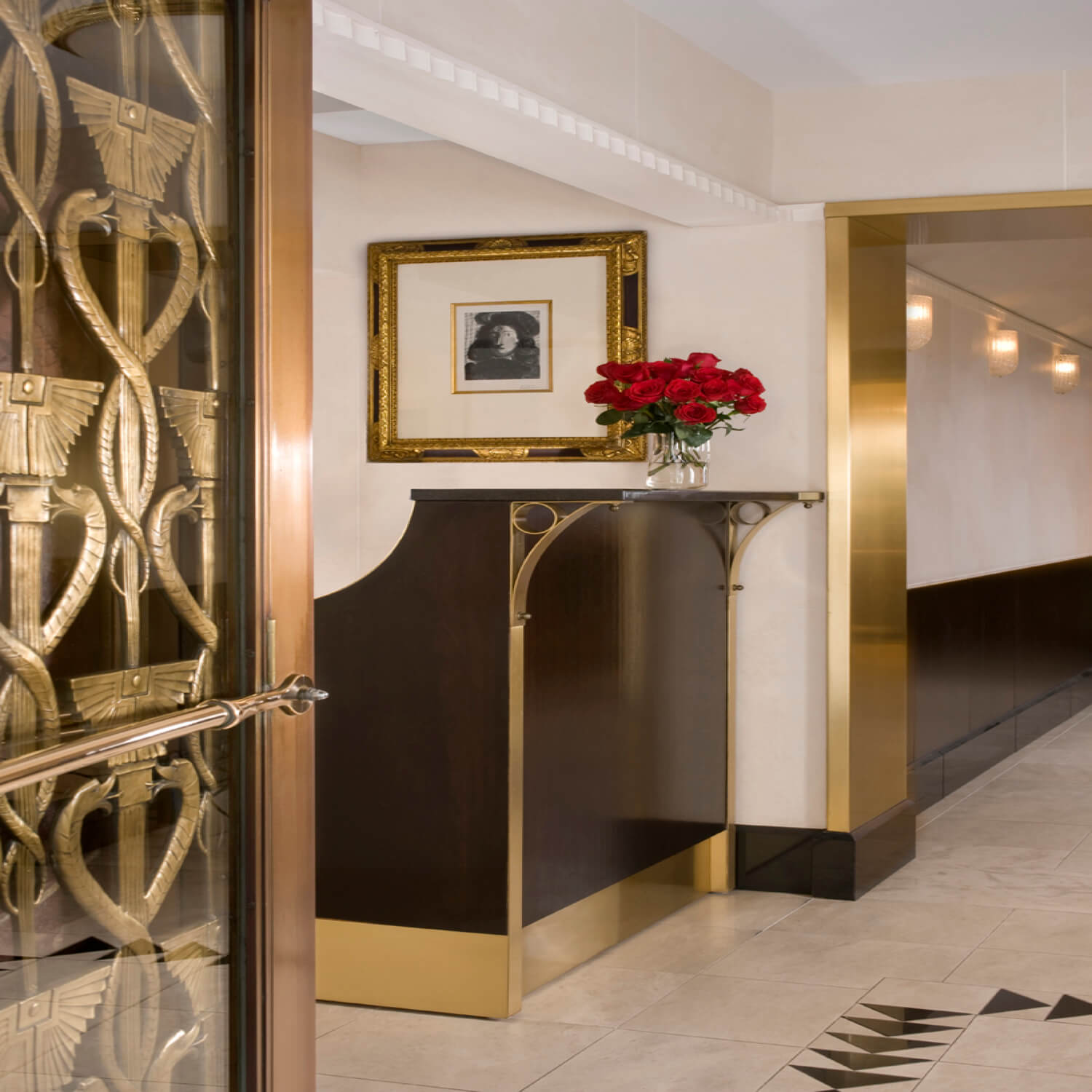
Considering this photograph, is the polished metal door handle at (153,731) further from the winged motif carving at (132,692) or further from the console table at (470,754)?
the console table at (470,754)

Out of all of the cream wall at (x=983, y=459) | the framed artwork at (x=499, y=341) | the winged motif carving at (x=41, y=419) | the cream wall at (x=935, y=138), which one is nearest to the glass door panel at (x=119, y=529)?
the winged motif carving at (x=41, y=419)

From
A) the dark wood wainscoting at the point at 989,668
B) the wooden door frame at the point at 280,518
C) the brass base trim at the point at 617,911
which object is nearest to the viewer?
the wooden door frame at the point at 280,518

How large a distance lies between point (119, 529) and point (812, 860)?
11.1 feet

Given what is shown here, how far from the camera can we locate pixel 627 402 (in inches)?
158

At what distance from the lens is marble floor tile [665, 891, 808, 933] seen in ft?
13.8

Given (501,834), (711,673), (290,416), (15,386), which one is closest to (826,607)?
(711,673)

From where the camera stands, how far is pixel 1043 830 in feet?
18.1

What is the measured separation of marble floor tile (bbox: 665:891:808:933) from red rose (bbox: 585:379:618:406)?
5.11 feet

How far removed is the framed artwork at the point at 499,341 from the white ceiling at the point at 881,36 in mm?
747

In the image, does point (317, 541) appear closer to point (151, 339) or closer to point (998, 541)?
point (151, 339)

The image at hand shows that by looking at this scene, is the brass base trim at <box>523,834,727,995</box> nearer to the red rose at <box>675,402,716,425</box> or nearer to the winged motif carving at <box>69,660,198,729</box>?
the red rose at <box>675,402,716,425</box>

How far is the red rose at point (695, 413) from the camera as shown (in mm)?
3959

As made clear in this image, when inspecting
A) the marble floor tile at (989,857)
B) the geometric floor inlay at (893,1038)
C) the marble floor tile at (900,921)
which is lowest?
the marble floor tile at (989,857)

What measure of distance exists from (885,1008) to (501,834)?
104 cm
